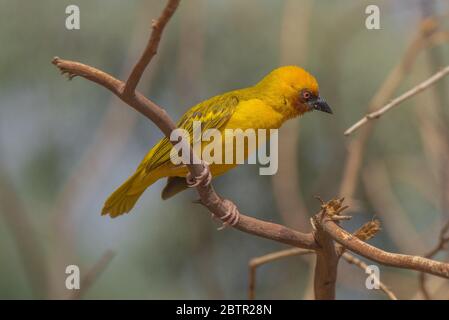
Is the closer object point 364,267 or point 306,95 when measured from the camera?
point 364,267

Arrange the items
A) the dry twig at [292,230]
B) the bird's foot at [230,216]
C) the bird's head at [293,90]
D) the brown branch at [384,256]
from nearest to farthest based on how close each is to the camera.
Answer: the dry twig at [292,230] → the brown branch at [384,256] → the bird's foot at [230,216] → the bird's head at [293,90]

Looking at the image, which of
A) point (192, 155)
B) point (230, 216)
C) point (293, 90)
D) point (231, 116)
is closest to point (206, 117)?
point (231, 116)

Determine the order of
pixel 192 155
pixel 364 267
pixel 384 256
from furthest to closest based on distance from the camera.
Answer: pixel 364 267 < pixel 192 155 < pixel 384 256

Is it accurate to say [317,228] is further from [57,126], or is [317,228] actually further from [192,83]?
[57,126]

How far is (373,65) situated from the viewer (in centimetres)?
458

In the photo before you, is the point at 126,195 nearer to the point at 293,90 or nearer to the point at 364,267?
the point at 293,90

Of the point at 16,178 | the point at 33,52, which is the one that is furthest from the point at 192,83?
the point at 16,178

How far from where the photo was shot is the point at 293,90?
310 centimetres

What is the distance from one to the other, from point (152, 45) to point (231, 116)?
1341mm

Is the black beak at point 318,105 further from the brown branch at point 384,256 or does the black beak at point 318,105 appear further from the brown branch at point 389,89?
the brown branch at point 384,256

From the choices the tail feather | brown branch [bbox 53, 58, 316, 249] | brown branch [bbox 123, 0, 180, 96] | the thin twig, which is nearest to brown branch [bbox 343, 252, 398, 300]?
brown branch [bbox 53, 58, 316, 249]

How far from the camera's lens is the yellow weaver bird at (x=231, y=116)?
9.46 ft

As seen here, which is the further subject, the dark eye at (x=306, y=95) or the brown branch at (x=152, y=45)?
the dark eye at (x=306, y=95)

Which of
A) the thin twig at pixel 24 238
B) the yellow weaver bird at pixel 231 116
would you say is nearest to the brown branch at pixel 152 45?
the yellow weaver bird at pixel 231 116
